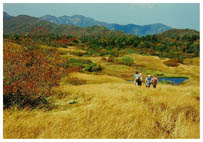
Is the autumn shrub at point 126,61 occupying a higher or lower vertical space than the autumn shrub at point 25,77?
higher

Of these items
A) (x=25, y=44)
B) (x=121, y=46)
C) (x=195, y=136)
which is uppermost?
(x=121, y=46)

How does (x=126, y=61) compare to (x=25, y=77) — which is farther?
(x=126, y=61)

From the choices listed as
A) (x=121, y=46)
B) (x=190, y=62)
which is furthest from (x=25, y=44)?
(x=121, y=46)

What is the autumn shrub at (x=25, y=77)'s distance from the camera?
6.05 meters

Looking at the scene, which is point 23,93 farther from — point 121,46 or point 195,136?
point 121,46

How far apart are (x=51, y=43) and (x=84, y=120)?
15.8 feet

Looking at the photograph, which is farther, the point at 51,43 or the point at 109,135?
the point at 51,43

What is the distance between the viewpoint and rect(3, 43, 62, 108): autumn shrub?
238 inches

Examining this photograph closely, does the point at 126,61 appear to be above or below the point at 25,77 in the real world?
above

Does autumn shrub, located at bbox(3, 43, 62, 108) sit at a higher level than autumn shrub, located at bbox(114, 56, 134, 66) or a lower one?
lower

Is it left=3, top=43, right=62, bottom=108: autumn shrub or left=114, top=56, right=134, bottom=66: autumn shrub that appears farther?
left=114, top=56, right=134, bottom=66: autumn shrub

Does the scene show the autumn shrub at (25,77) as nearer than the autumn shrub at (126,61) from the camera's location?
Yes

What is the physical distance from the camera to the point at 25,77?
6449mm

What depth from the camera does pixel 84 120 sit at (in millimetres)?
5004
